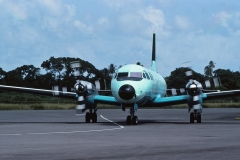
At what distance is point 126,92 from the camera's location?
24.7m

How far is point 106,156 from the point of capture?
438 inches

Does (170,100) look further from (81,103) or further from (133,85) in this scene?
(81,103)

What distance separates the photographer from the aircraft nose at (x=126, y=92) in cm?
2469

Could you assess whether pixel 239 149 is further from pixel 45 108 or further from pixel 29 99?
pixel 29 99

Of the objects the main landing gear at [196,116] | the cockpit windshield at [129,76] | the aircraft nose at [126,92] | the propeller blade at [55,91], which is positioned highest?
the cockpit windshield at [129,76]

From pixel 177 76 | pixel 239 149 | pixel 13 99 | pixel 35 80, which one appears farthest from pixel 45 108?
pixel 239 149

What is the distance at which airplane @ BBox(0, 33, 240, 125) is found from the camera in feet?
83.3

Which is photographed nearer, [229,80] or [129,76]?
[129,76]

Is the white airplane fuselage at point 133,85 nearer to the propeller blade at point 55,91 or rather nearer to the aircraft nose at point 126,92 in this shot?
the aircraft nose at point 126,92

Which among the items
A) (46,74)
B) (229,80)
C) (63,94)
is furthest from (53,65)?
(63,94)

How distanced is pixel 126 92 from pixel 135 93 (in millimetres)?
642

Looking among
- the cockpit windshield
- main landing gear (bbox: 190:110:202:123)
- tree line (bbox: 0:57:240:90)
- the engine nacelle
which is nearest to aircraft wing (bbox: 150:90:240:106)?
the engine nacelle

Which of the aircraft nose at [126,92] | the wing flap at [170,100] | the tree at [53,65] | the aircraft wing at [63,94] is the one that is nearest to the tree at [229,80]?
the tree at [53,65]

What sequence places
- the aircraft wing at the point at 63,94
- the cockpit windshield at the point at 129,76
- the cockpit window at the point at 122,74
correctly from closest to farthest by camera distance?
the cockpit windshield at the point at 129,76, the cockpit window at the point at 122,74, the aircraft wing at the point at 63,94
